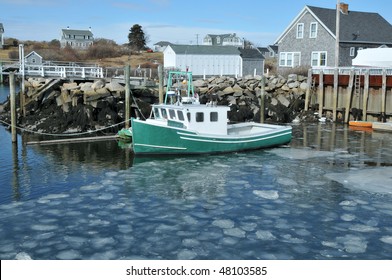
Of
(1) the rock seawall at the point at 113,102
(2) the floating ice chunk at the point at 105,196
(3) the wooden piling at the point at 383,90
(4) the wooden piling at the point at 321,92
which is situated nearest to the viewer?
(2) the floating ice chunk at the point at 105,196

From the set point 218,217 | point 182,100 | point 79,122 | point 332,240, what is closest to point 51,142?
point 79,122

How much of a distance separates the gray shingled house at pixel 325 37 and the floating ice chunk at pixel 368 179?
21670mm

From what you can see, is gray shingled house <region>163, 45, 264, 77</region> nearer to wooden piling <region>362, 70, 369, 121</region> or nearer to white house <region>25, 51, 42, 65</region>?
wooden piling <region>362, 70, 369, 121</region>

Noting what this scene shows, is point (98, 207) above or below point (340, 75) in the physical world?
below

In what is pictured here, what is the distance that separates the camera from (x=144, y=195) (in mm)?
12688

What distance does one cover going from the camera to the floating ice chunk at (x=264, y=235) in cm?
969

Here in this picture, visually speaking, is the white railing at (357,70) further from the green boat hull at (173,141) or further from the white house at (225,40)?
the white house at (225,40)

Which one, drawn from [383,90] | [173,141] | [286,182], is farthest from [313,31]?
[286,182]

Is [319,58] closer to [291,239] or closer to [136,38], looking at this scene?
[291,239]

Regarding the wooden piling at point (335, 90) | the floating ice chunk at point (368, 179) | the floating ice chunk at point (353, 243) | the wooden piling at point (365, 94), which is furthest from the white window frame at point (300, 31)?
the floating ice chunk at point (353, 243)

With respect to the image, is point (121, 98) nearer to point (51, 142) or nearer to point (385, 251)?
point (51, 142)

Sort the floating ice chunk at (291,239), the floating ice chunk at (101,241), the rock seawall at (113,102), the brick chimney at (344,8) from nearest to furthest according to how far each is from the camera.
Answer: the floating ice chunk at (101,241) < the floating ice chunk at (291,239) < the rock seawall at (113,102) < the brick chimney at (344,8)
